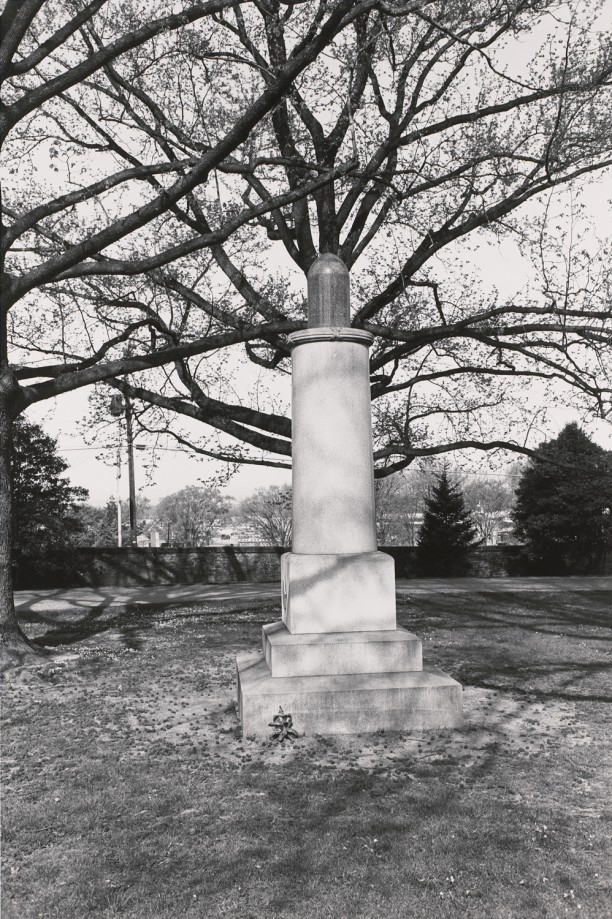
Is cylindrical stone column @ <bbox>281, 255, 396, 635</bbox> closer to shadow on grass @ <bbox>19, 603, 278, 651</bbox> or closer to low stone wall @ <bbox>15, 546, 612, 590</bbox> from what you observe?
shadow on grass @ <bbox>19, 603, 278, 651</bbox>

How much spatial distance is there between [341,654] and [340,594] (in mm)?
518

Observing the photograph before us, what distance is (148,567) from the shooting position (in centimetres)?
2045

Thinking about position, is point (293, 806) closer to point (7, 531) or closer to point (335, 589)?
point (335, 589)

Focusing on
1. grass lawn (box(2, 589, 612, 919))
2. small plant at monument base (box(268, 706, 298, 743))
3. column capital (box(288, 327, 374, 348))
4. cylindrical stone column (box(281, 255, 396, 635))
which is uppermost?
column capital (box(288, 327, 374, 348))

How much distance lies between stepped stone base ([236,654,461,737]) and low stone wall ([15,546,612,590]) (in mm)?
14058

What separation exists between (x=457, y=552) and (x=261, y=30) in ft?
51.7

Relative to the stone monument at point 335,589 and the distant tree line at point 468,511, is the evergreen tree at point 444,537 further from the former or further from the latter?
the stone monument at point 335,589

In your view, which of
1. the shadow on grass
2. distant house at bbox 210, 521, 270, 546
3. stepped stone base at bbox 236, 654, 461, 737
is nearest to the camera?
stepped stone base at bbox 236, 654, 461, 737

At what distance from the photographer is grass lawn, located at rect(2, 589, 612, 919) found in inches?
134

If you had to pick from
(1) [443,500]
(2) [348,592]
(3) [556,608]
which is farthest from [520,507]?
(2) [348,592]

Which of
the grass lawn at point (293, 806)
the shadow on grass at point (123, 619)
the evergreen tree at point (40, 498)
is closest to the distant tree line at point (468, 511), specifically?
the evergreen tree at point (40, 498)

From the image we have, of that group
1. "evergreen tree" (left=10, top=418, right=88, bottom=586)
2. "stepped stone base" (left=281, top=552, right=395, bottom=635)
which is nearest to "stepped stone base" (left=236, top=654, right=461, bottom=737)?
"stepped stone base" (left=281, top=552, right=395, bottom=635)

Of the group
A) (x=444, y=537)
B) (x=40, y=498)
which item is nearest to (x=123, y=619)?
(x=40, y=498)

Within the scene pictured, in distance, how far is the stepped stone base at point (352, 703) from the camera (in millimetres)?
5820
